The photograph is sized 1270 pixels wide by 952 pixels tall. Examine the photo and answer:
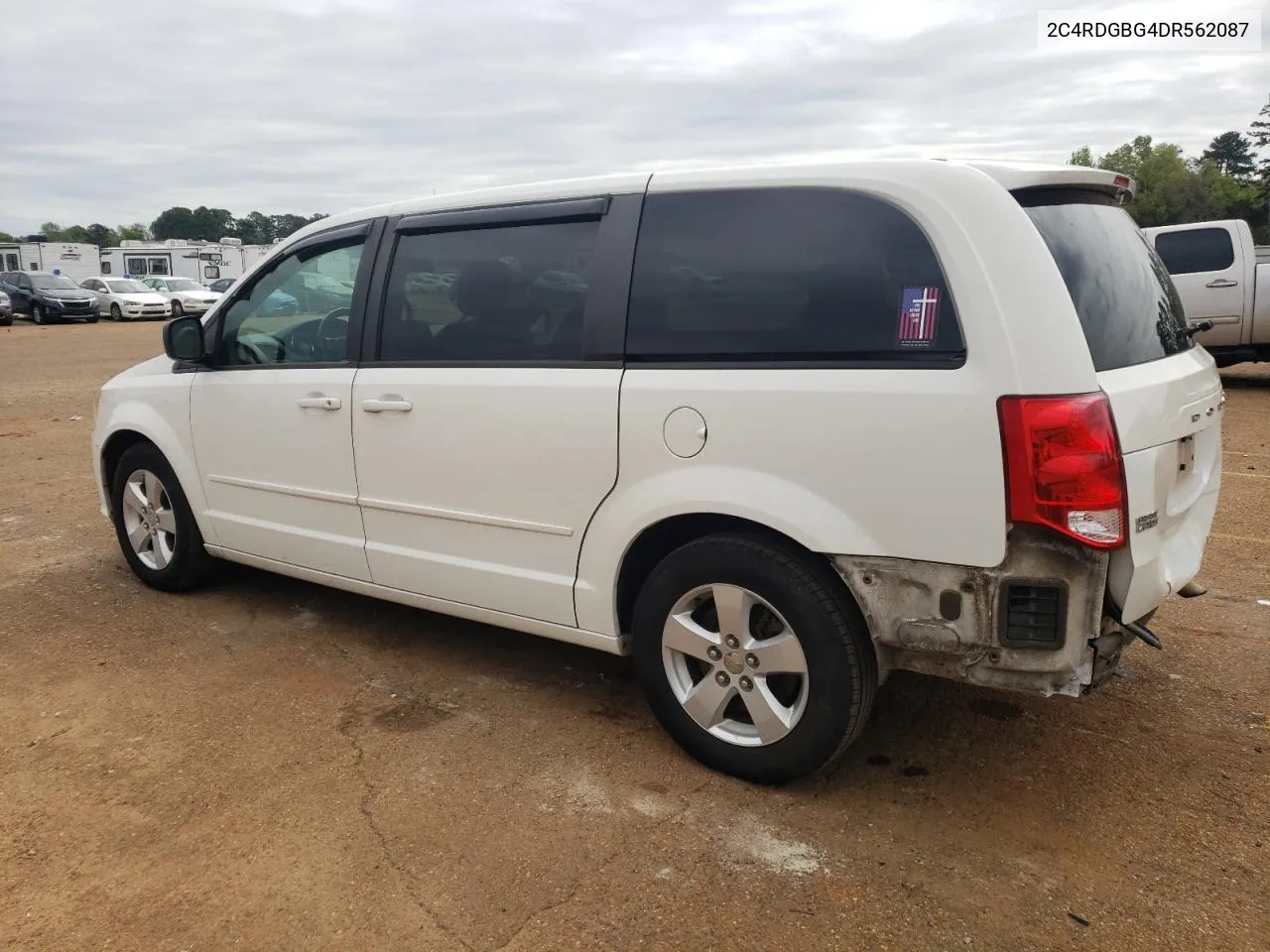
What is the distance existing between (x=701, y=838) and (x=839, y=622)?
742 millimetres

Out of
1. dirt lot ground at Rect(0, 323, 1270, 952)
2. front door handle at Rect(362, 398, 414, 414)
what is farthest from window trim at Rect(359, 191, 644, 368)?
dirt lot ground at Rect(0, 323, 1270, 952)

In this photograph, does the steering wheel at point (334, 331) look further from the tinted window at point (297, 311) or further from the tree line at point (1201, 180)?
the tree line at point (1201, 180)

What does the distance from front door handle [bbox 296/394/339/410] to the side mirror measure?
822 millimetres

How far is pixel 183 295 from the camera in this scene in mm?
33969

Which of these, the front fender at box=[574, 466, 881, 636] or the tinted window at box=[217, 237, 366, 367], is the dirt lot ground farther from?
the tinted window at box=[217, 237, 366, 367]

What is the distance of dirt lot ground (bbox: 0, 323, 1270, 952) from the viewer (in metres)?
2.54

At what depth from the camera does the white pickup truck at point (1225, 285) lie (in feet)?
38.4

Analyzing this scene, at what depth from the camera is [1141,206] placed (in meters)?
65.5

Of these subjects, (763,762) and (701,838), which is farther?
(763,762)

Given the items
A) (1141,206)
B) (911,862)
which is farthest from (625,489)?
(1141,206)

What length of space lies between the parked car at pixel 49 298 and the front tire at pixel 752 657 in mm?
33637

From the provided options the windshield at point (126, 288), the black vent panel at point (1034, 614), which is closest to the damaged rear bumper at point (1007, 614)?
the black vent panel at point (1034, 614)

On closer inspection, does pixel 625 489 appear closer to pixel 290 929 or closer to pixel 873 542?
pixel 873 542

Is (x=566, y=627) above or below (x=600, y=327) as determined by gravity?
below
